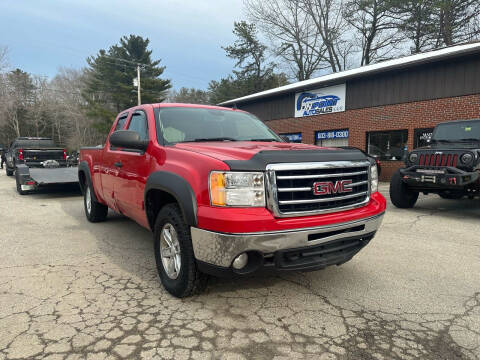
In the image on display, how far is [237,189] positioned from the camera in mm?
2369

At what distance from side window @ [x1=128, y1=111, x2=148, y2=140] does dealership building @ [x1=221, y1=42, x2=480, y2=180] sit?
7593 millimetres

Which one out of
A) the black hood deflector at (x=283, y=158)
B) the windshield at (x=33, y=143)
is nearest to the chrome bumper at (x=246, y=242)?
the black hood deflector at (x=283, y=158)

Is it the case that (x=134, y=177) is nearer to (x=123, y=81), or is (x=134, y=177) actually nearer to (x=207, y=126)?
(x=207, y=126)

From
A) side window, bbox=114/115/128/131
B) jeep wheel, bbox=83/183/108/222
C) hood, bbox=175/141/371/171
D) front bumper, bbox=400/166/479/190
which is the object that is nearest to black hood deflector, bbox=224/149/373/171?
hood, bbox=175/141/371/171

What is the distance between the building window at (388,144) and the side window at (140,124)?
37.3 feet

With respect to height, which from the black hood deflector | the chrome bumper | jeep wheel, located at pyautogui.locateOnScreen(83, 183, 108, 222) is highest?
Result: the black hood deflector

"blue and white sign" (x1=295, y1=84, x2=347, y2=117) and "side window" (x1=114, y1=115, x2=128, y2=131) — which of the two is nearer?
"side window" (x1=114, y1=115, x2=128, y2=131)

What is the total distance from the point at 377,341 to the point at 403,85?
12726mm

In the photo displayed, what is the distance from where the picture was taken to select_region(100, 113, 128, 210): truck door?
4.20 m

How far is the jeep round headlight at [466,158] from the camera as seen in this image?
6.12 m

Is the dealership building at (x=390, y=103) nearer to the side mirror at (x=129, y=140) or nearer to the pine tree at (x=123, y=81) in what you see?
the side mirror at (x=129, y=140)

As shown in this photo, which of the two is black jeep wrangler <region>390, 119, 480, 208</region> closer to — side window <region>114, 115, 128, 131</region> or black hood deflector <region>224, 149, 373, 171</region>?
black hood deflector <region>224, 149, 373, 171</region>

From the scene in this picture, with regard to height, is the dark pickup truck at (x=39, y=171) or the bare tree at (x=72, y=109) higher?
the bare tree at (x=72, y=109)

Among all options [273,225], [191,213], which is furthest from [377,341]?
[191,213]
